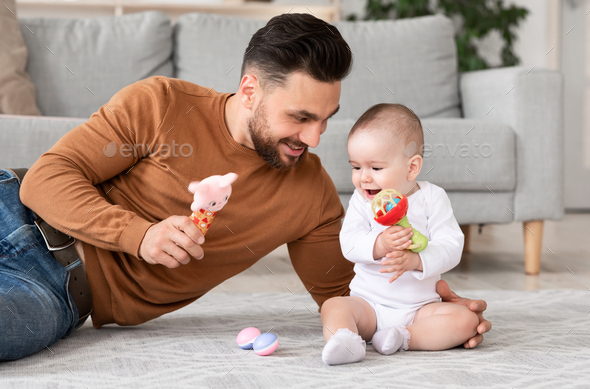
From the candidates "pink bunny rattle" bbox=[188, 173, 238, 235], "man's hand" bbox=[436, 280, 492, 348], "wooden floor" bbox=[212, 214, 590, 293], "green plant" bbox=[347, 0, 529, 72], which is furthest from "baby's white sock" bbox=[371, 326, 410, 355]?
"green plant" bbox=[347, 0, 529, 72]

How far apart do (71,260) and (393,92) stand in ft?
4.82

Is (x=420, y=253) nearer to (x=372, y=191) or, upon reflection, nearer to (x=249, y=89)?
(x=372, y=191)

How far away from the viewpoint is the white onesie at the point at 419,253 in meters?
0.97

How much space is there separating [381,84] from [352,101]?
133 millimetres

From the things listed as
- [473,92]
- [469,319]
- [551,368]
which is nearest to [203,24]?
[473,92]

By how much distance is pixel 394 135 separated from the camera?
1.03m

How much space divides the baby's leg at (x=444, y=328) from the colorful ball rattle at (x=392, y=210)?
0.39 feet

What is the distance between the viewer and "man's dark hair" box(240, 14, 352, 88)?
3.33 ft

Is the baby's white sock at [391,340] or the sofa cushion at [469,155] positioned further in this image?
the sofa cushion at [469,155]

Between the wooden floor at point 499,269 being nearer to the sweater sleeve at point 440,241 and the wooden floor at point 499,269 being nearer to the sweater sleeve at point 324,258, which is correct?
the sweater sleeve at point 324,258

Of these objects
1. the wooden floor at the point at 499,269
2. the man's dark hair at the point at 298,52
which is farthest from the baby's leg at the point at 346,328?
the wooden floor at the point at 499,269

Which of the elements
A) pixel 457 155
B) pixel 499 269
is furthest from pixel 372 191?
pixel 499 269

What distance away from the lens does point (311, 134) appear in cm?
102

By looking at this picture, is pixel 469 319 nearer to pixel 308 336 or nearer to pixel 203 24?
pixel 308 336
